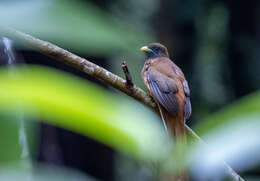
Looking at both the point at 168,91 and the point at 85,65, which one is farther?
the point at 168,91

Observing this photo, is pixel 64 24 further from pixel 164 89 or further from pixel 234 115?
pixel 164 89

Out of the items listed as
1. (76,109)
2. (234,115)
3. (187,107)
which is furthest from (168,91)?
(76,109)

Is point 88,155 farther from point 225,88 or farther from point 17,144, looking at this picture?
point 17,144

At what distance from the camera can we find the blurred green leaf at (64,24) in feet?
1.70

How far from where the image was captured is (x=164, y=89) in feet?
12.6

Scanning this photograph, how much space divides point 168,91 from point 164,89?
0.12 ft

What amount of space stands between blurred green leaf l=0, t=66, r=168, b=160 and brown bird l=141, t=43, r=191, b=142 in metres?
2.63

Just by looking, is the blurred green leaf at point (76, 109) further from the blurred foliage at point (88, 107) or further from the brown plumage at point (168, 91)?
the brown plumage at point (168, 91)

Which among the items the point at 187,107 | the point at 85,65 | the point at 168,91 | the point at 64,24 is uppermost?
the point at 168,91

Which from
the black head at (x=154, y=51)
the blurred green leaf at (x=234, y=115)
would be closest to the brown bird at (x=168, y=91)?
the black head at (x=154, y=51)

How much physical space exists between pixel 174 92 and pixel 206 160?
3.33m

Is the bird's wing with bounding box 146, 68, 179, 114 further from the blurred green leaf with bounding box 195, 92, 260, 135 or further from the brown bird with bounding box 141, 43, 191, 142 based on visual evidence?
the blurred green leaf with bounding box 195, 92, 260, 135

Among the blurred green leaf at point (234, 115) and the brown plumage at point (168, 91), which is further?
the brown plumage at point (168, 91)

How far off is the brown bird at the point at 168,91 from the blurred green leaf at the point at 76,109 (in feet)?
8.63
